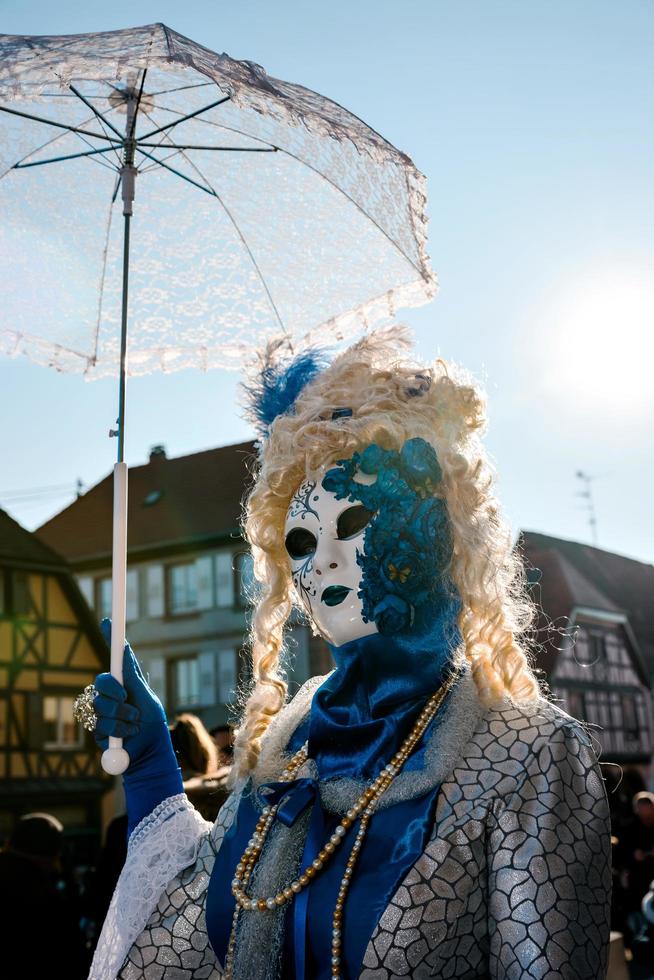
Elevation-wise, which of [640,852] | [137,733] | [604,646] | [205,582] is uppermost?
[205,582]

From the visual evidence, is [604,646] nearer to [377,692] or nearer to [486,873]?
[377,692]

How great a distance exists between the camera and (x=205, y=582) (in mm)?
22172

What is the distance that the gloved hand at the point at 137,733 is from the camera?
2.17 m

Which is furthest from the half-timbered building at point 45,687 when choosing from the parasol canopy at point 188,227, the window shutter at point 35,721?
the parasol canopy at point 188,227

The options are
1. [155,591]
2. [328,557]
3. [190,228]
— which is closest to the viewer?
[328,557]

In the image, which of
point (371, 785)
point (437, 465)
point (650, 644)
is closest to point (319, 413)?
point (437, 465)

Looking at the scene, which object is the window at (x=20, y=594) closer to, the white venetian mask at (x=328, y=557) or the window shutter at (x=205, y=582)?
the window shutter at (x=205, y=582)

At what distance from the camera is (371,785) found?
202 cm

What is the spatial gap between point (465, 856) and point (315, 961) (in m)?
0.37

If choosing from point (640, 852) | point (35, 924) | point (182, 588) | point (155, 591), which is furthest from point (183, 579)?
point (35, 924)

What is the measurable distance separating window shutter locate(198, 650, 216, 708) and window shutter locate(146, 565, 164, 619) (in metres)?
1.65

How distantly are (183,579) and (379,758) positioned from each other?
20.8 metres

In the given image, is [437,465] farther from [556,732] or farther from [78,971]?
[78,971]

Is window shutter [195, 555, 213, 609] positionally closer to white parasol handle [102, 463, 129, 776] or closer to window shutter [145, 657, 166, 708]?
window shutter [145, 657, 166, 708]
